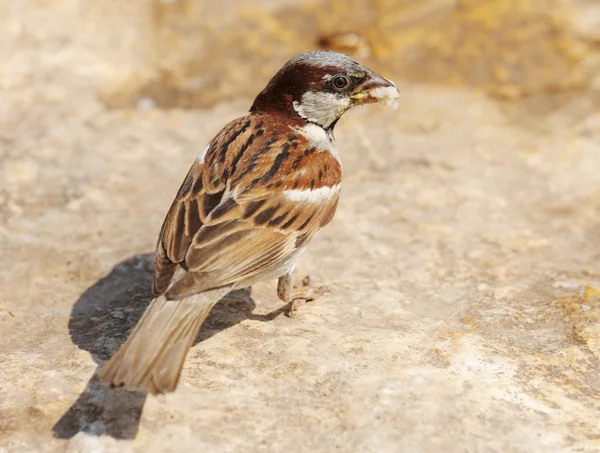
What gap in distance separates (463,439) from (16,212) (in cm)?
362

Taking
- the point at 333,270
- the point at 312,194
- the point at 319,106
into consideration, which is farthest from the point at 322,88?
the point at 333,270

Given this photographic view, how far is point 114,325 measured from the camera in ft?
14.4

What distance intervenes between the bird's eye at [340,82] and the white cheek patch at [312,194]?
64 centimetres

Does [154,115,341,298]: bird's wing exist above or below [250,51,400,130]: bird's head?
below

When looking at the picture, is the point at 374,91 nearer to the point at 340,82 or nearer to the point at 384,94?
the point at 384,94

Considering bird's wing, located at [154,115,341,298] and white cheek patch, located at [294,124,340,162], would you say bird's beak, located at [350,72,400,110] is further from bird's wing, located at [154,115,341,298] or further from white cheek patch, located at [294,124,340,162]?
bird's wing, located at [154,115,341,298]

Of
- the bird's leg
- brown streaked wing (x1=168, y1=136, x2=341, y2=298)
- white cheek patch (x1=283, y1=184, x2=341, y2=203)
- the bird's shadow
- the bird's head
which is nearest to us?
the bird's shadow

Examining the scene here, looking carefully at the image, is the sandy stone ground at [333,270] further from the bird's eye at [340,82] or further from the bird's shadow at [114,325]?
the bird's eye at [340,82]

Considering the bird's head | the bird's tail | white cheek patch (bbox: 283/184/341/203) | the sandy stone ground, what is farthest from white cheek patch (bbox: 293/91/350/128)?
the bird's tail

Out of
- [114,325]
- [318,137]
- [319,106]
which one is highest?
[319,106]

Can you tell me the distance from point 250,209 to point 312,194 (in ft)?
1.50

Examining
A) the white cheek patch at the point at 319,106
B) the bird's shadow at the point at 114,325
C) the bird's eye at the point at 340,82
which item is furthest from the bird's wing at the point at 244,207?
the bird's shadow at the point at 114,325

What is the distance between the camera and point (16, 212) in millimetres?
5586

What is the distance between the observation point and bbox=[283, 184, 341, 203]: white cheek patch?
4.45 meters
